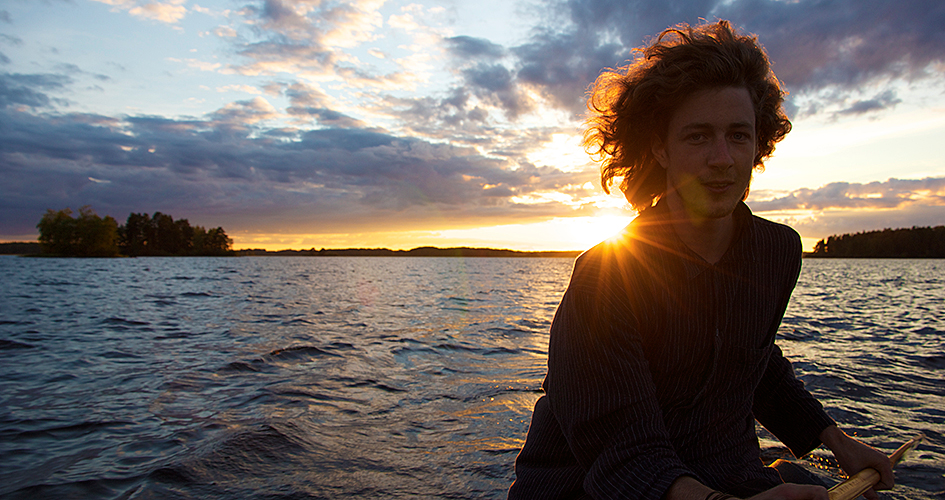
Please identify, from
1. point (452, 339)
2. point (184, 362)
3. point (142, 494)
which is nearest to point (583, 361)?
point (142, 494)

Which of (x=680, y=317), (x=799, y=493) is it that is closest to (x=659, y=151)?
(x=680, y=317)

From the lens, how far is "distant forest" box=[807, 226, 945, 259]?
13412 centimetres

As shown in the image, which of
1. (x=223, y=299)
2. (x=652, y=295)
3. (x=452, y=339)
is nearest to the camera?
(x=652, y=295)

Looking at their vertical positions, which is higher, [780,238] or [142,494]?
[780,238]

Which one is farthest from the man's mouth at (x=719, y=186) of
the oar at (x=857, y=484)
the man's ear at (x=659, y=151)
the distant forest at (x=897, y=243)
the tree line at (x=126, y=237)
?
the distant forest at (x=897, y=243)

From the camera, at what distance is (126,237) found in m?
124

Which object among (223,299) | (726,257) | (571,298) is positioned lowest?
(223,299)

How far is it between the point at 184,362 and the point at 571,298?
975 centimetres

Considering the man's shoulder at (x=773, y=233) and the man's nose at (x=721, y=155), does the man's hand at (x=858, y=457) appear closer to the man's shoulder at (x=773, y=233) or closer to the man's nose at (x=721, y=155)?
the man's shoulder at (x=773, y=233)

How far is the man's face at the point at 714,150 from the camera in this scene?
1.85 m

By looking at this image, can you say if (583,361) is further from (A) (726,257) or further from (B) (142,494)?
(B) (142,494)

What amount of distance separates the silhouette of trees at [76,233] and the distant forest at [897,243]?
21921 centimetres

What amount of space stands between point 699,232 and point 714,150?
352 millimetres

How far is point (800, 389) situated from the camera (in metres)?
2.31
